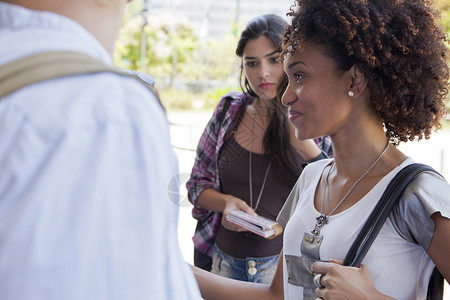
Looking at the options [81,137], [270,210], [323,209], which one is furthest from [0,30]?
[270,210]

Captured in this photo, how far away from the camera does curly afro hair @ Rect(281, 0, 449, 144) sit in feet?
5.40

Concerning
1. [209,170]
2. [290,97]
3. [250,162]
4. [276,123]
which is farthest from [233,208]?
[290,97]

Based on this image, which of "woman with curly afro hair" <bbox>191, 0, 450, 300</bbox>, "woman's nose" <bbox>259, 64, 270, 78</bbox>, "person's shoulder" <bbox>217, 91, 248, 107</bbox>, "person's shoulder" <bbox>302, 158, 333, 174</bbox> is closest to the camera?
"woman with curly afro hair" <bbox>191, 0, 450, 300</bbox>

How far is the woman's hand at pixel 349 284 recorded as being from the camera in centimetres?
138

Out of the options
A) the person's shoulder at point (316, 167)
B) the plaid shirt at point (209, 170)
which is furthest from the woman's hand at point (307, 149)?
the person's shoulder at point (316, 167)

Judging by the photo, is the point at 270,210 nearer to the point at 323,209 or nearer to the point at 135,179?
the point at 323,209

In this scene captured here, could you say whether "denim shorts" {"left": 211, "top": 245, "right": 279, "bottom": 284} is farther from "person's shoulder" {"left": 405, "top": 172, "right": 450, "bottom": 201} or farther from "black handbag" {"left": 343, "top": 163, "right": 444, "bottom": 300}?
"person's shoulder" {"left": 405, "top": 172, "right": 450, "bottom": 201}

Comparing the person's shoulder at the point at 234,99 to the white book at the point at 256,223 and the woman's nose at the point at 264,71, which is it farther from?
the white book at the point at 256,223

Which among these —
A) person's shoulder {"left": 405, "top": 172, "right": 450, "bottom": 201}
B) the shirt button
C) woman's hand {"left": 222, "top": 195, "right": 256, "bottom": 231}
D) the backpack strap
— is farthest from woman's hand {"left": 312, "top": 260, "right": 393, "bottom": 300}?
the shirt button

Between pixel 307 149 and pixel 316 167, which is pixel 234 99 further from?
pixel 316 167

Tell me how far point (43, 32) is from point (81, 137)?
176mm

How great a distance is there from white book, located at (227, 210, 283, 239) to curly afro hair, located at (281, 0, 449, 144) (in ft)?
2.35

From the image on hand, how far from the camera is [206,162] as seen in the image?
3041 mm

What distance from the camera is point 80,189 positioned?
0.58 meters
